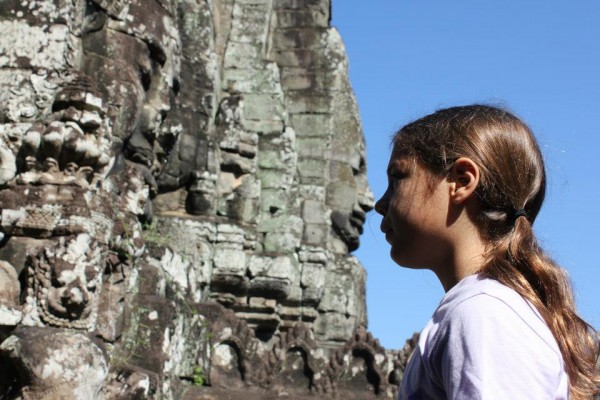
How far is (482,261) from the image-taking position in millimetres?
1703

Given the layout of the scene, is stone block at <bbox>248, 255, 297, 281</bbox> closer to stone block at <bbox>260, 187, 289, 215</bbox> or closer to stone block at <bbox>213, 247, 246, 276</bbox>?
stone block at <bbox>213, 247, 246, 276</bbox>

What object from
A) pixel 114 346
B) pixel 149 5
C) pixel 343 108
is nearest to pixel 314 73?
pixel 343 108

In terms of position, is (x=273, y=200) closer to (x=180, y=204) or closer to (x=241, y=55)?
(x=180, y=204)

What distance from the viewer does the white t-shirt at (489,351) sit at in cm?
144

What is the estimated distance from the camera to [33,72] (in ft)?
21.0

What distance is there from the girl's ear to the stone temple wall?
160 inches

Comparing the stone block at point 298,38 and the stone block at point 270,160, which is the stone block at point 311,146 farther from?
the stone block at point 298,38

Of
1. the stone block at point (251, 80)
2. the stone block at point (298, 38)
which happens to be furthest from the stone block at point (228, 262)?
the stone block at point (298, 38)

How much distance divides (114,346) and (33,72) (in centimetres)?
186

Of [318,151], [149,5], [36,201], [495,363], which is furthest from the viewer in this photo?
[318,151]

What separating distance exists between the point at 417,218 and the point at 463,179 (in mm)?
113

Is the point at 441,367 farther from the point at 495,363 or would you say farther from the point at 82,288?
the point at 82,288

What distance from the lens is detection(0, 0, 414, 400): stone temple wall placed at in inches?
228

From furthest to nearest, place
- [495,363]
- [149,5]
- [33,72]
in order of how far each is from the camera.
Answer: [149,5] < [33,72] < [495,363]
